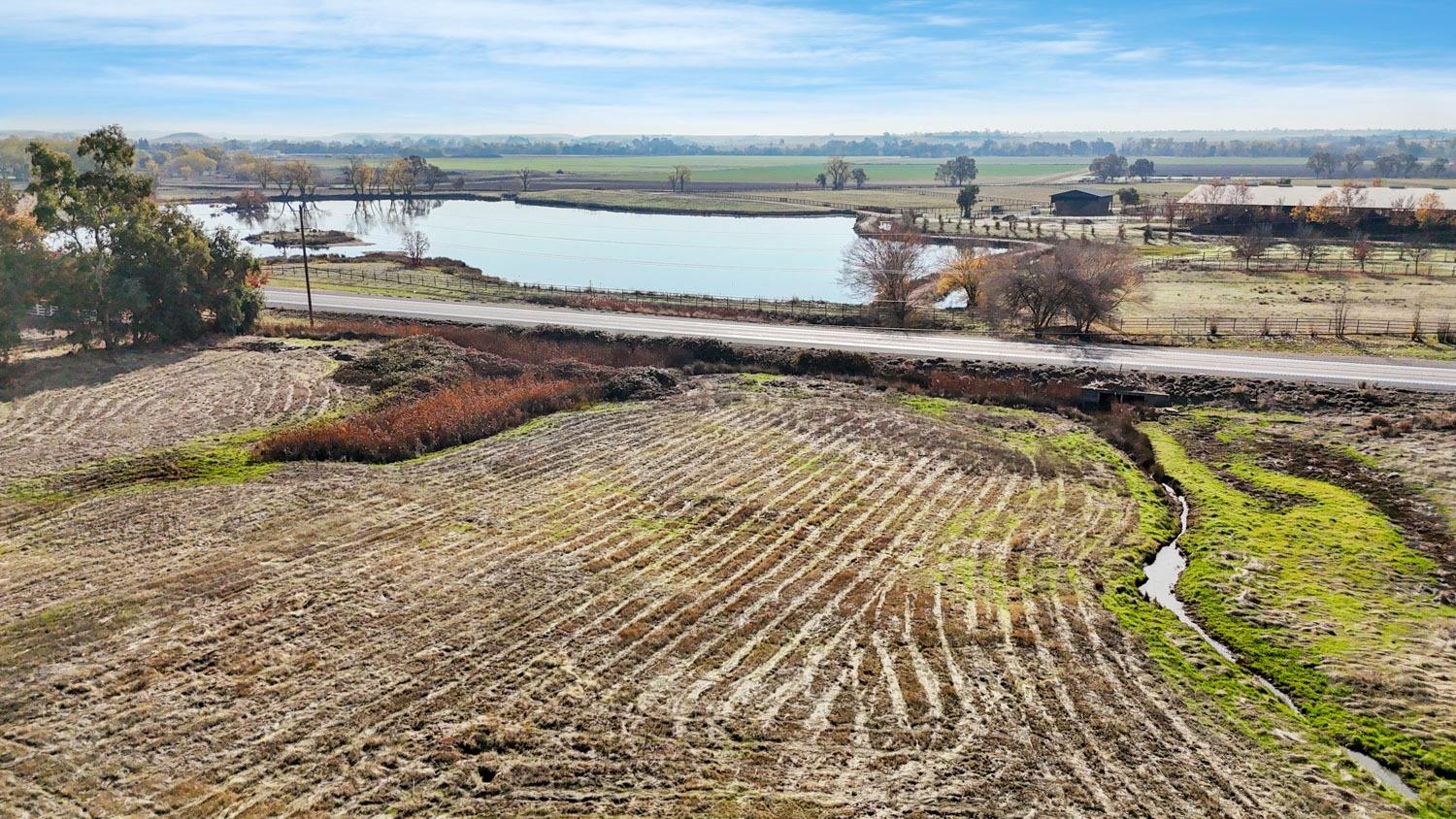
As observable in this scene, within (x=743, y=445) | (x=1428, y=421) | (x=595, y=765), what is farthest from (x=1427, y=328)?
(x=595, y=765)

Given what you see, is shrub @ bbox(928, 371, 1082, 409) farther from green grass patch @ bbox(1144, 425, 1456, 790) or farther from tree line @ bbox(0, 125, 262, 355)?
tree line @ bbox(0, 125, 262, 355)

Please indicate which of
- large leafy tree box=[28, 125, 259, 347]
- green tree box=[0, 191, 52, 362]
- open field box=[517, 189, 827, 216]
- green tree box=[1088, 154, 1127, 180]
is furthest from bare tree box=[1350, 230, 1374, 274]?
green tree box=[1088, 154, 1127, 180]

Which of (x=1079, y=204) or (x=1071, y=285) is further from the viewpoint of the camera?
(x=1079, y=204)

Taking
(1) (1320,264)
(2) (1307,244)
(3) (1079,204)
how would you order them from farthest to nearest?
1. (3) (1079,204)
2. (2) (1307,244)
3. (1) (1320,264)

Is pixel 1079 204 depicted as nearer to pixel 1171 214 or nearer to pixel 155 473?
pixel 1171 214

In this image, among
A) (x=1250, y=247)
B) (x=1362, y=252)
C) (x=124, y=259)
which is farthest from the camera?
(x=1250, y=247)

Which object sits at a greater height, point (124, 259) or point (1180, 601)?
point (124, 259)

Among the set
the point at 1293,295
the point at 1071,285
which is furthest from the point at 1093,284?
the point at 1293,295
